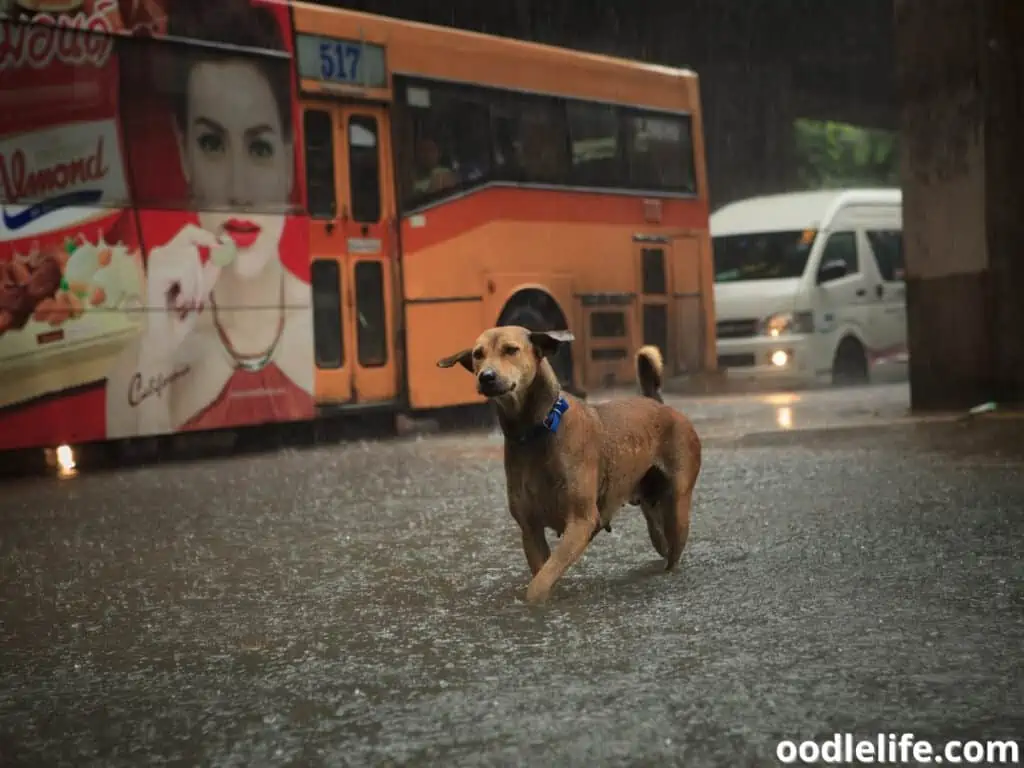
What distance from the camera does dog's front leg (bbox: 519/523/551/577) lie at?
19.0 feet

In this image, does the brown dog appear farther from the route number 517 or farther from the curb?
the route number 517

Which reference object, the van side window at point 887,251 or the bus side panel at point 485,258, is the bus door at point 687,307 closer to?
the bus side panel at point 485,258

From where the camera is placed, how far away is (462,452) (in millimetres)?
12766

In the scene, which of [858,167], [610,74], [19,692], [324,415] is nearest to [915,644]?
[19,692]

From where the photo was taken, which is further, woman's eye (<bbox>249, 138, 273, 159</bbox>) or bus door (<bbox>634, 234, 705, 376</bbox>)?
bus door (<bbox>634, 234, 705, 376</bbox>)

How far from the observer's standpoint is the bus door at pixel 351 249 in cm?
1380

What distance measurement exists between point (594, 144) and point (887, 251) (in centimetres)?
613

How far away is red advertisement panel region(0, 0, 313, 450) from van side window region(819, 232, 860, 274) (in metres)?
8.73

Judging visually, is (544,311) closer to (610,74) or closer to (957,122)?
(610,74)

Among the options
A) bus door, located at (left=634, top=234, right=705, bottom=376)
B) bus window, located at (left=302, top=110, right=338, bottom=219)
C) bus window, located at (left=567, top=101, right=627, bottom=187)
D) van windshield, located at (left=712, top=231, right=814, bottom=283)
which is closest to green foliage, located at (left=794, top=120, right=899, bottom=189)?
van windshield, located at (left=712, top=231, right=814, bottom=283)

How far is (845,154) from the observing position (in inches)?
1551

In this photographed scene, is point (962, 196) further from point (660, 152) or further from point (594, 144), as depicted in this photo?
point (660, 152)

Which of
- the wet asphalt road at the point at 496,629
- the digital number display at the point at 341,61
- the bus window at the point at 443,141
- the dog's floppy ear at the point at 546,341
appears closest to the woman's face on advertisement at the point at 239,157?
the digital number display at the point at 341,61

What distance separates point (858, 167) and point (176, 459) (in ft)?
96.3
